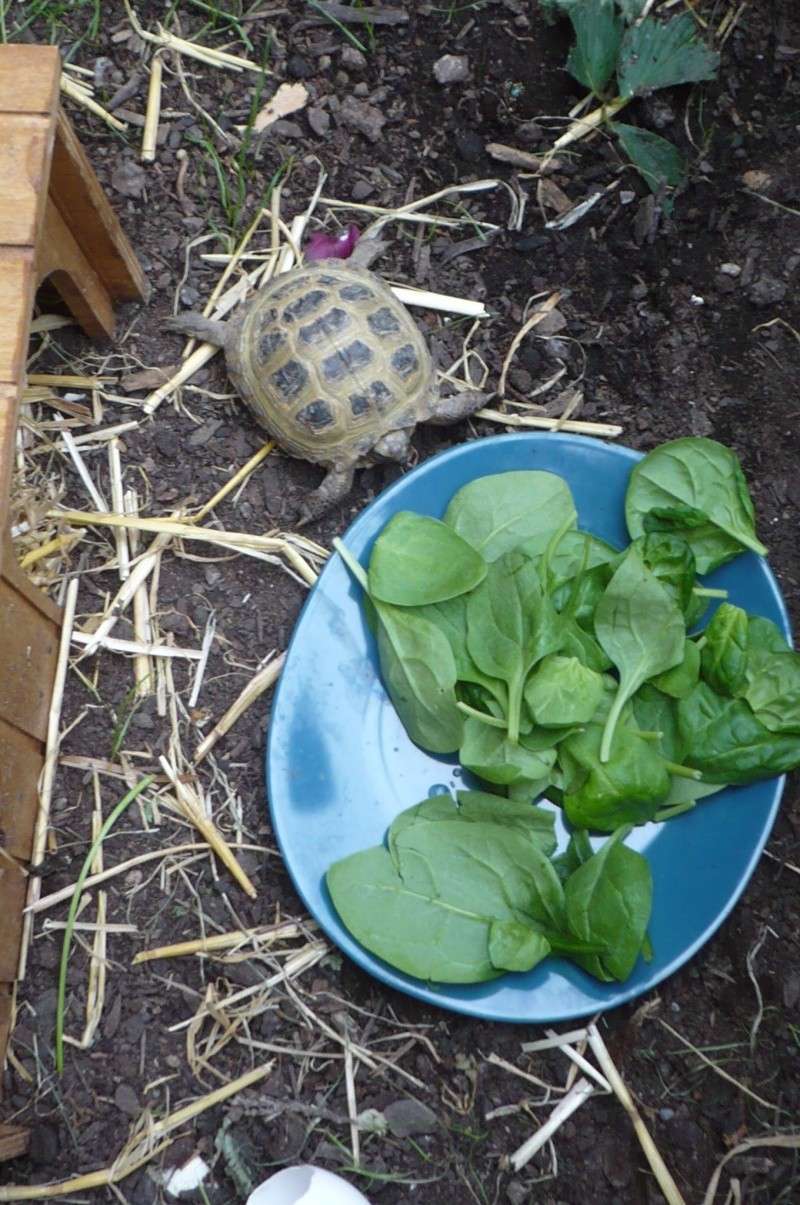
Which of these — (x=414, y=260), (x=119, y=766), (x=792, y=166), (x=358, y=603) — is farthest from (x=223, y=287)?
(x=792, y=166)

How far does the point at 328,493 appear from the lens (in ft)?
7.14

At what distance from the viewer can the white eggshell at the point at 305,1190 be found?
1.63 m

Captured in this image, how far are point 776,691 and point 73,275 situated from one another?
1.50 meters

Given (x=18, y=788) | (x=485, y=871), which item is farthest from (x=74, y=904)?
(x=485, y=871)

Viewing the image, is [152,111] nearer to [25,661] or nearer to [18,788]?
[25,661]

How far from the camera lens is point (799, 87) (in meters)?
2.32

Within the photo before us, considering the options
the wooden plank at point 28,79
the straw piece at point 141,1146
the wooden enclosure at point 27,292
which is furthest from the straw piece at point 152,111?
the straw piece at point 141,1146

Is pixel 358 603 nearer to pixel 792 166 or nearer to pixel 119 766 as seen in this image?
pixel 119 766

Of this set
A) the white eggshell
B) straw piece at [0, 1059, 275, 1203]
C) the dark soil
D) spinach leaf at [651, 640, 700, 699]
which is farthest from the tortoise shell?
the white eggshell

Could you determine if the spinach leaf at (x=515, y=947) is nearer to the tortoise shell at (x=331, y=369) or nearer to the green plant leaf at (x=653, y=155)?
the tortoise shell at (x=331, y=369)

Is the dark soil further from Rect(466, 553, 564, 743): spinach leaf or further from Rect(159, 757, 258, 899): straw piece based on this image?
Rect(466, 553, 564, 743): spinach leaf

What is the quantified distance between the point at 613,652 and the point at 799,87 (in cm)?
140

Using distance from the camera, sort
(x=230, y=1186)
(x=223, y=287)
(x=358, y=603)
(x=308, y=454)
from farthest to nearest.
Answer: (x=223, y=287), (x=308, y=454), (x=358, y=603), (x=230, y=1186)

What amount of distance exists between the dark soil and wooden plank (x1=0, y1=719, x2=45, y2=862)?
0.20 feet
